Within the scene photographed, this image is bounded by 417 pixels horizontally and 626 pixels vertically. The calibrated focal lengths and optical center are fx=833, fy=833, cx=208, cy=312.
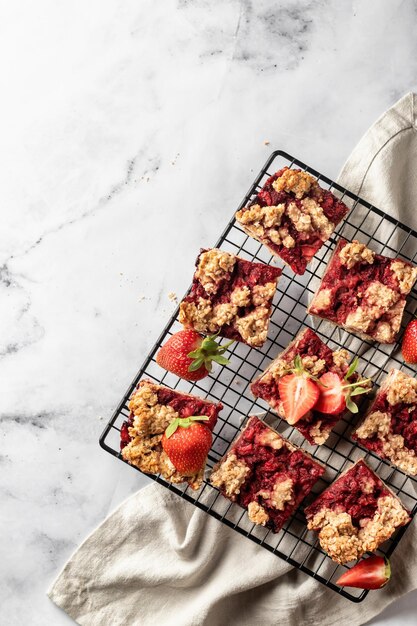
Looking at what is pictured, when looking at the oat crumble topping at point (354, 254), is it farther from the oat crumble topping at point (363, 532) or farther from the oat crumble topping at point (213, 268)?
the oat crumble topping at point (363, 532)

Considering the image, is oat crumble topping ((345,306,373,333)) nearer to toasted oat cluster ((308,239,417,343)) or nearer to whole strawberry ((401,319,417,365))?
toasted oat cluster ((308,239,417,343))

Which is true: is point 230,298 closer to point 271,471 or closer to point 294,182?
point 294,182

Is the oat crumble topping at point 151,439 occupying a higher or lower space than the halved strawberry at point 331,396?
lower

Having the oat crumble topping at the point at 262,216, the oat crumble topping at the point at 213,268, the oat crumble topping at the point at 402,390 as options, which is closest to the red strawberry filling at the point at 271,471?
the oat crumble topping at the point at 402,390

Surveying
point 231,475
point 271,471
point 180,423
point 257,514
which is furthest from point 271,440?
point 180,423

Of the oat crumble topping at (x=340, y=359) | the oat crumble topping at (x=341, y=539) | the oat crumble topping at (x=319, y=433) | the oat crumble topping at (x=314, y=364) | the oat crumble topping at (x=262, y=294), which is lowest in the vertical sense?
the oat crumble topping at (x=341, y=539)
